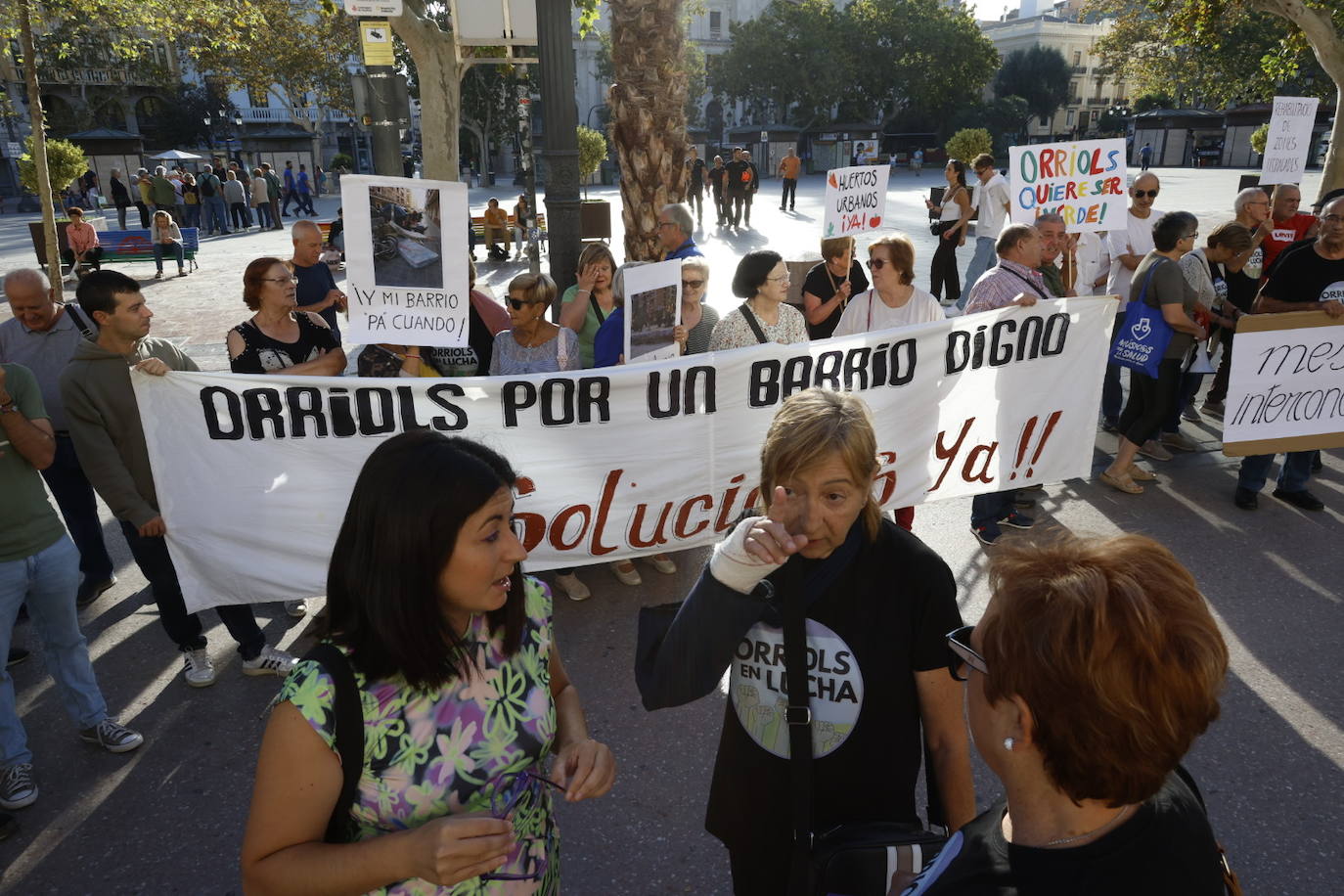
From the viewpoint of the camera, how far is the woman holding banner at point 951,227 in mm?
11516

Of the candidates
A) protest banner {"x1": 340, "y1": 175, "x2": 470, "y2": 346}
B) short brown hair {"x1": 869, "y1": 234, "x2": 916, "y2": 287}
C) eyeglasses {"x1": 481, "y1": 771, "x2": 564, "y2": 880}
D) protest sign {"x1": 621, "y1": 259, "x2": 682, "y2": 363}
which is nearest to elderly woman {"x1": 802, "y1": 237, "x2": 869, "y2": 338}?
short brown hair {"x1": 869, "y1": 234, "x2": 916, "y2": 287}

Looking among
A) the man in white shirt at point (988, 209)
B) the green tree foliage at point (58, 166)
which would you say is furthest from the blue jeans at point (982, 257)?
the green tree foliage at point (58, 166)

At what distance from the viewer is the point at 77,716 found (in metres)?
3.54

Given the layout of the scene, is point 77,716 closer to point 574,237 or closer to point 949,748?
point 949,748

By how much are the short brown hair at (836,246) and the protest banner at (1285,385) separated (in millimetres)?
2519

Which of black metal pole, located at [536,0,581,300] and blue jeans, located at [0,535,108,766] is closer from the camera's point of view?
blue jeans, located at [0,535,108,766]

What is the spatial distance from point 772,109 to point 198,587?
71.4 m

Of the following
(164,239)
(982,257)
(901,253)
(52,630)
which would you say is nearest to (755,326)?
(901,253)

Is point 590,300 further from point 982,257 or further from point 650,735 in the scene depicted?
point 982,257

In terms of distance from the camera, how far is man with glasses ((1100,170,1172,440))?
731 cm

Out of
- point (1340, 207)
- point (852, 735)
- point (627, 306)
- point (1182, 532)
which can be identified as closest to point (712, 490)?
point (627, 306)

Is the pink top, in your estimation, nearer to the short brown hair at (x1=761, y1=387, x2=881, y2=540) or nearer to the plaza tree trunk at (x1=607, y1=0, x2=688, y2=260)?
the plaza tree trunk at (x1=607, y1=0, x2=688, y2=260)

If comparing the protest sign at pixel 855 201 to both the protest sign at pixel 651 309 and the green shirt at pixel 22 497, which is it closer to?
the protest sign at pixel 651 309

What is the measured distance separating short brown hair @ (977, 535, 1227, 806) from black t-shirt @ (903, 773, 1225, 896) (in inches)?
2.0
